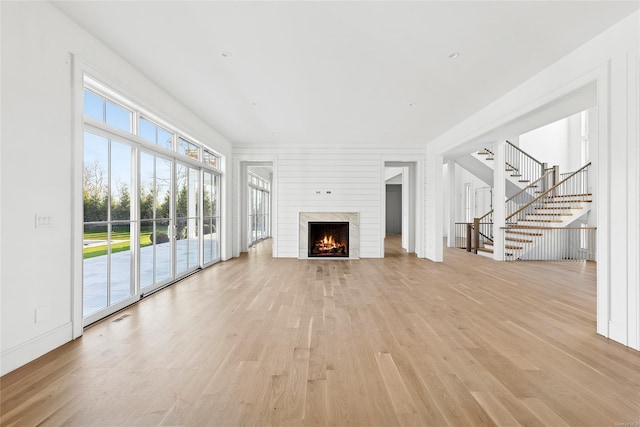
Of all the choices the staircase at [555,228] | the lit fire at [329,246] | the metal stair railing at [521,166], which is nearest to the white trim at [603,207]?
the staircase at [555,228]

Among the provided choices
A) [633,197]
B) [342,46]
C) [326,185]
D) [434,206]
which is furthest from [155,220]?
[434,206]

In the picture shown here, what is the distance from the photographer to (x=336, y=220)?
7773 mm

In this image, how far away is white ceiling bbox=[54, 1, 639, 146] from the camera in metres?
2.59

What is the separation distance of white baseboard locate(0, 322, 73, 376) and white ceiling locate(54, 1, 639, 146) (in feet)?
9.18

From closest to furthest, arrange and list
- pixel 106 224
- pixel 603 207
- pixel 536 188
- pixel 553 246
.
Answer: pixel 603 207, pixel 106 224, pixel 553 246, pixel 536 188

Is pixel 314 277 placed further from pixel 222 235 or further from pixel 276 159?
pixel 276 159

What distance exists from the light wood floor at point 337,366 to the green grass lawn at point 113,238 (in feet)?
2.51

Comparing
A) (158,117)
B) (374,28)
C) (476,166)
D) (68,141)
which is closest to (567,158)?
(476,166)

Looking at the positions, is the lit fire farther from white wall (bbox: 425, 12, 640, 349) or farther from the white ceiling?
white wall (bbox: 425, 12, 640, 349)

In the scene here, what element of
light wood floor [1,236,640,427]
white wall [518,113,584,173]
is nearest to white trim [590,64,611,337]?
light wood floor [1,236,640,427]

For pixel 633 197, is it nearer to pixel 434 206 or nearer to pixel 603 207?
pixel 603 207

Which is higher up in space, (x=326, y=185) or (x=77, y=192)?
(x=326, y=185)

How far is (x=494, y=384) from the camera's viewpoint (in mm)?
2055

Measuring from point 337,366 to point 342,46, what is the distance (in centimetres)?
305
